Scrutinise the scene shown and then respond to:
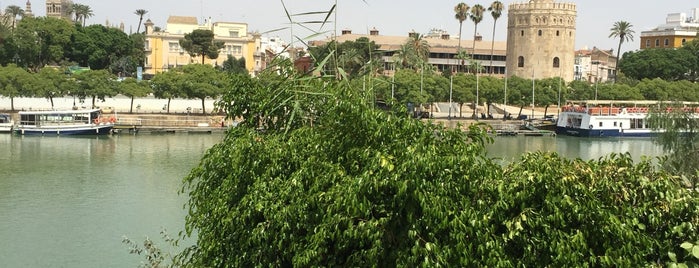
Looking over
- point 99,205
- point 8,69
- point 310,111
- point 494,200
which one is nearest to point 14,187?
point 99,205

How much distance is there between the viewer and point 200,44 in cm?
5338

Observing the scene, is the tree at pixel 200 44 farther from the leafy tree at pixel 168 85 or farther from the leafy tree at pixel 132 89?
the leafy tree at pixel 132 89

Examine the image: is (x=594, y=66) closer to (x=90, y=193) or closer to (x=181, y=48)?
(x=181, y=48)

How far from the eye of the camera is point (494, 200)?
643cm

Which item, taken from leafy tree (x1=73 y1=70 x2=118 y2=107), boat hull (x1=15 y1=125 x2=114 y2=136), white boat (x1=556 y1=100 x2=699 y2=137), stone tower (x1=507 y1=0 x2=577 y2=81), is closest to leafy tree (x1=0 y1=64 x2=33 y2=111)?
leafy tree (x1=73 y1=70 x2=118 y2=107)

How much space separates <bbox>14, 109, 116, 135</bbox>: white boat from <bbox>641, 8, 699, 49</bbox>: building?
45.3 meters

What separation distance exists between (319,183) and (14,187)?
16.2m

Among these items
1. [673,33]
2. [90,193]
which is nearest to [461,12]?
[673,33]

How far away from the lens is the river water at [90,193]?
48.0 ft

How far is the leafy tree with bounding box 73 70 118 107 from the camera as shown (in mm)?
40250

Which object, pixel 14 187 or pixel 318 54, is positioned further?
pixel 14 187

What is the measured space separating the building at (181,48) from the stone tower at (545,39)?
17733 mm

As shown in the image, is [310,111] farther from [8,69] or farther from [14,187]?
[8,69]

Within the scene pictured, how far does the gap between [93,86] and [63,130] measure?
5132mm
